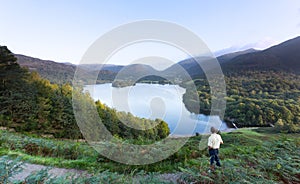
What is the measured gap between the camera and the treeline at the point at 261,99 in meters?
27.8

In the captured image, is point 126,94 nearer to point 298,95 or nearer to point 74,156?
point 74,156

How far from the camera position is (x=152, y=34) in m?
4.88

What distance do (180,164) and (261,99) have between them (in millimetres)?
38469

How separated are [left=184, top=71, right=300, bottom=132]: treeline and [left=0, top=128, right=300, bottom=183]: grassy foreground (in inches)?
481

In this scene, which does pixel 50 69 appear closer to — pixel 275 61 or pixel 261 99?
pixel 261 99

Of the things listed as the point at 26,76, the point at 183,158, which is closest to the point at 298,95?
the point at 183,158

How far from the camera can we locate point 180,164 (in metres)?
4.83

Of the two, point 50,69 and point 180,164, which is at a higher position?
point 50,69

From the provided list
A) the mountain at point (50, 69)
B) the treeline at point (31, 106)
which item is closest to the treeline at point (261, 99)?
the treeline at point (31, 106)

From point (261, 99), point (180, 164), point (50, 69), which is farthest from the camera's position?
point (50, 69)

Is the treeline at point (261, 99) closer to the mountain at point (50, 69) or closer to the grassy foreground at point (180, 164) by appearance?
the grassy foreground at point (180, 164)

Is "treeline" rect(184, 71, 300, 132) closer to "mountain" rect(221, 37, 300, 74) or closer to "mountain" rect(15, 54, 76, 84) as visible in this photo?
"mountain" rect(221, 37, 300, 74)

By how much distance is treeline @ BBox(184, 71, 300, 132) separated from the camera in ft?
91.4

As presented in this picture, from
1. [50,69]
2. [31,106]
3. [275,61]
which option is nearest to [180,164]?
[31,106]
